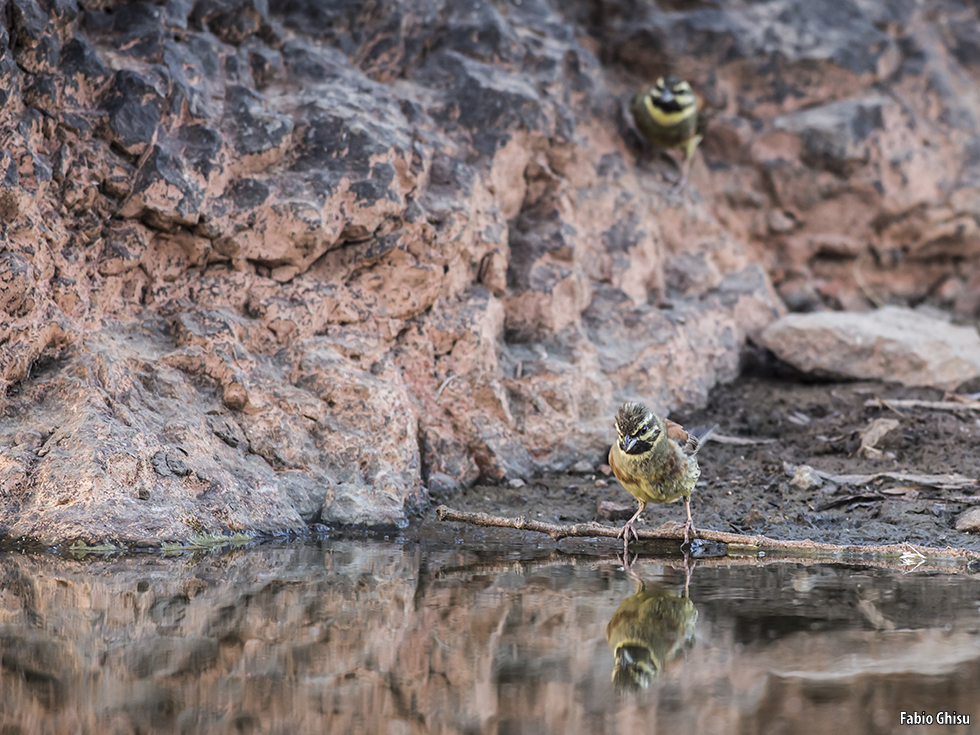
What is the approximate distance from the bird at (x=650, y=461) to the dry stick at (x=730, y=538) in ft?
0.34

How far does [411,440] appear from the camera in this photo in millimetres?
6672

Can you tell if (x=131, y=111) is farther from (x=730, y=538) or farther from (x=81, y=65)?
(x=730, y=538)

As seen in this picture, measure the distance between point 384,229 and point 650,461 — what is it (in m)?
2.85

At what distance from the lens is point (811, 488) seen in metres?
6.61

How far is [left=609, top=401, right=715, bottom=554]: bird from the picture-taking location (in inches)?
225

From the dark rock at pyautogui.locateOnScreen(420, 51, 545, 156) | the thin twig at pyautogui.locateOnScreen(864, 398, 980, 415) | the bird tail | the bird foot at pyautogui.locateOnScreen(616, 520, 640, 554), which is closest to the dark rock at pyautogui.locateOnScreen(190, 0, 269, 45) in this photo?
the dark rock at pyautogui.locateOnScreen(420, 51, 545, 156)

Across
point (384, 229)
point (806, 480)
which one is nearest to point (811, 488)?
point (806, 480)

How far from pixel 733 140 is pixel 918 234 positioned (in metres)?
2.49

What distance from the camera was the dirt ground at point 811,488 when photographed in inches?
235

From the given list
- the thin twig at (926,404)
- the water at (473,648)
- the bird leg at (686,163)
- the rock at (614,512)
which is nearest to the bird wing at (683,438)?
the rock at (614,512)

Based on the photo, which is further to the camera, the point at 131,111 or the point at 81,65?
the point at 131,111

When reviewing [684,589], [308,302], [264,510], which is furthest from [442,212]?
[684,589]

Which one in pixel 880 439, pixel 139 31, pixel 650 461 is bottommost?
pixel 650 461

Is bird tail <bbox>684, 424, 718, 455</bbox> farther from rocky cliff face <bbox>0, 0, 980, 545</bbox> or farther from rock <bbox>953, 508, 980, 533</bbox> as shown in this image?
rock <bbox>953, 508, 980, 533</bbox>
